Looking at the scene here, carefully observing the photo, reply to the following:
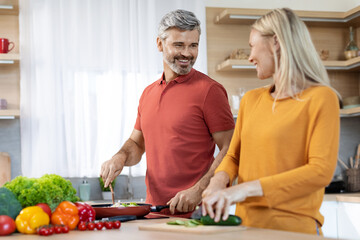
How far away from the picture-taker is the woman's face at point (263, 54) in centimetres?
169

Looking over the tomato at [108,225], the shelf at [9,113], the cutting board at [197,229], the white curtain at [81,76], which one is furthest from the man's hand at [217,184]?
the shelf at [9,113]

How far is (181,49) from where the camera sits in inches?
92.0

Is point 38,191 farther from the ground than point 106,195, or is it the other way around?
point 38,191

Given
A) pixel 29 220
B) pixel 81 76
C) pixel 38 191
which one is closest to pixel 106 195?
pixel 81 76

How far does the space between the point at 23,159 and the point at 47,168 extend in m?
0.21

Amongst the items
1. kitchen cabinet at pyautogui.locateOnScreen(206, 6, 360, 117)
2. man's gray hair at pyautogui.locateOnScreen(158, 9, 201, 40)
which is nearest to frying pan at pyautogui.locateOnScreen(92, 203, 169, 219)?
man's gray hair at pyautogui.locateOnScreen(158, 9, 201, 40)

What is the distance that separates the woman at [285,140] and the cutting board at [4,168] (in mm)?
2778

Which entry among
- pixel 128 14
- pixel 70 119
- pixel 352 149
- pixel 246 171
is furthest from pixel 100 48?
pixel 246 171

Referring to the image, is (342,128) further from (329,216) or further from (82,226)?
(82,226)

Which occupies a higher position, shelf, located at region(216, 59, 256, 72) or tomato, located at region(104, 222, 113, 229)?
shelf, located at region(216, 59, 256, 72)

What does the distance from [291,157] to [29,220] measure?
0.85 metres

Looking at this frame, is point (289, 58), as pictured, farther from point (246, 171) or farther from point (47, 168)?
point (47, 168)

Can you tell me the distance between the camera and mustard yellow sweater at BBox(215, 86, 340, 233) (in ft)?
4.95

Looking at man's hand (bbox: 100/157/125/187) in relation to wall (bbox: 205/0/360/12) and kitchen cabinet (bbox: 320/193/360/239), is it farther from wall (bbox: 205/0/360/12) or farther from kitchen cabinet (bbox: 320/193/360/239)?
wall (bbox: 205/0/360/12)
